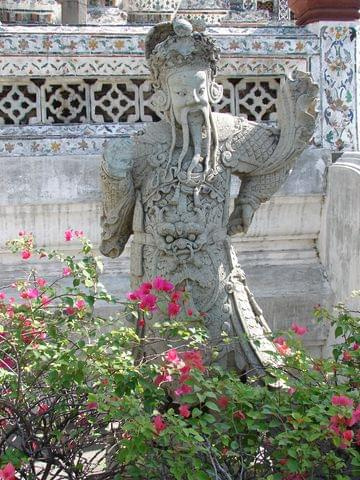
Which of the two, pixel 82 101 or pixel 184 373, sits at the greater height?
pixel 82 101

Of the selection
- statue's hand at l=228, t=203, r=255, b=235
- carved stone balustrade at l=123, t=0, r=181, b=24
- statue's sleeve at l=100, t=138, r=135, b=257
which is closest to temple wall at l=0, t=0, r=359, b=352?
statue's hand at l=228, t=203, r=255, b=235

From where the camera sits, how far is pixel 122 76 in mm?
6422

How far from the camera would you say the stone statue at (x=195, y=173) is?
4121 millimetres

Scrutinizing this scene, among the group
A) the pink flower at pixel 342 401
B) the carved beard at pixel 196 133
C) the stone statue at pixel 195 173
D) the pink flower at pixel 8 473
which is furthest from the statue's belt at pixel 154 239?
the pink flower at pixel 8 473

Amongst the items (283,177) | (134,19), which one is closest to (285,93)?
(283,177)

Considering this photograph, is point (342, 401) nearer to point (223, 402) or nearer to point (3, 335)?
point (223, 402)

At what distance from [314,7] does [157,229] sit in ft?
10.1

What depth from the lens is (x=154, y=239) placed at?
165 inches

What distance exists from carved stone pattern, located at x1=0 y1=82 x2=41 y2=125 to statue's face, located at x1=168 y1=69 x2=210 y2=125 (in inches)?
96.6

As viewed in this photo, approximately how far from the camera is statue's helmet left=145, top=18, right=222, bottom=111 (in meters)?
4.06

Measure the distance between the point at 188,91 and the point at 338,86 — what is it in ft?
9.05

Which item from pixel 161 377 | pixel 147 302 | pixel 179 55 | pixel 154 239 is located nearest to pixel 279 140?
pixel 179 55

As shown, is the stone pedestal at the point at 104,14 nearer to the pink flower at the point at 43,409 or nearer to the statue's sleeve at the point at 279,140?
the statue's sleeve at the point at 279,140

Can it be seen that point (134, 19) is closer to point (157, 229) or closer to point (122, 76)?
point (122, 76)
